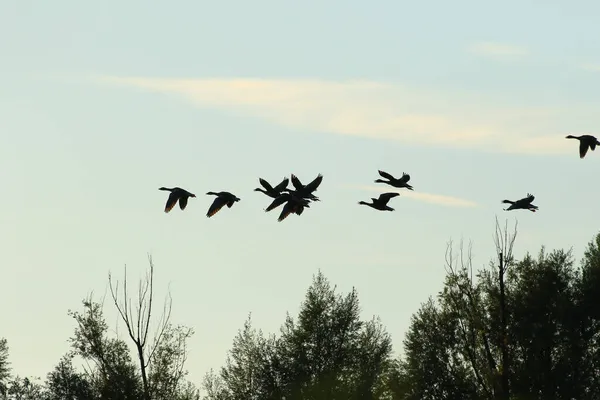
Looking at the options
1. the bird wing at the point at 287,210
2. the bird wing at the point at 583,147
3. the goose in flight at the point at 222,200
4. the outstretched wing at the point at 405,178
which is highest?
the bird wing at the point at 583,147

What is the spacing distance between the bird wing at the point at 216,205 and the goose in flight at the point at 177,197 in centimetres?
58

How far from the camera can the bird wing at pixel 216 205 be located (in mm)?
36375

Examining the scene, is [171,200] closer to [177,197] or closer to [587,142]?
[177,197]

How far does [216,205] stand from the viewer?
36844 mm

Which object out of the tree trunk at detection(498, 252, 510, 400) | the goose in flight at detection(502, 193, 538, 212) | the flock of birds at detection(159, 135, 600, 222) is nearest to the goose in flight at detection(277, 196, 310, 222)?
the flock of birds at detection(159, 135, 600, 222)

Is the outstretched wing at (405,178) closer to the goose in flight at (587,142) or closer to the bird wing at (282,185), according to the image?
the bird wing at (282,185)

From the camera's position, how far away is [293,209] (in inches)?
1422

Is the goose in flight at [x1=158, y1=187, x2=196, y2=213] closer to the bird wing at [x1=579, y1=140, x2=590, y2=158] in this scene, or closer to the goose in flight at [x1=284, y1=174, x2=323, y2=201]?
the goose in flight at [x1=284, y1=174, x2=323, y2=201]

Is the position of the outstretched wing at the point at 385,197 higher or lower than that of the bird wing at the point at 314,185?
higher

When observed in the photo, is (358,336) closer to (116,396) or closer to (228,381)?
A: (228,381)

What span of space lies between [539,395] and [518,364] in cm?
203

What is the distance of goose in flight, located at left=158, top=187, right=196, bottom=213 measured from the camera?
1470 inches

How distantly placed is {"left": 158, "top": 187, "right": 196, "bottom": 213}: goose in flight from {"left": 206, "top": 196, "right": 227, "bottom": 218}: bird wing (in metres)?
0.58

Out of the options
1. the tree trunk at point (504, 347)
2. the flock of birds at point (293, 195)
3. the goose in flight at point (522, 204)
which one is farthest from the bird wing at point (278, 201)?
the tree trunk at point (504, 347)
